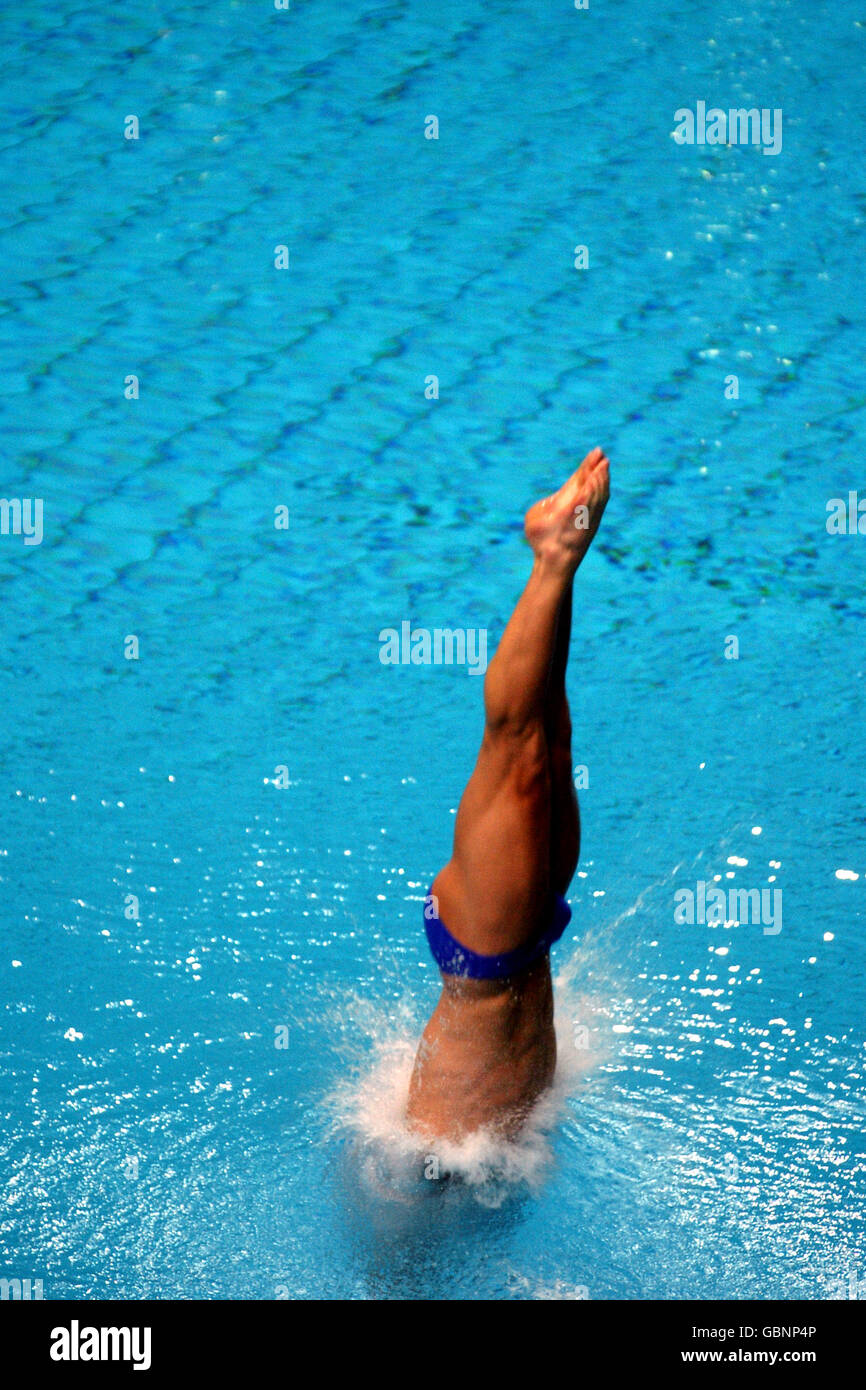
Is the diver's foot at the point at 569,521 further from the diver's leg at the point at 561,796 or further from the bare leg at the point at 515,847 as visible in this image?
the diver's leg at the point at 561,796

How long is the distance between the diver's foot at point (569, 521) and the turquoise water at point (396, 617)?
46.6 inches

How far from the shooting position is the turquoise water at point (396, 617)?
2.63 m

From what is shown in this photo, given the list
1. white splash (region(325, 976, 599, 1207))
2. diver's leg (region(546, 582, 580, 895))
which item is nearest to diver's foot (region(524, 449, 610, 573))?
diver's leg (region(546, 582, 580, 895))

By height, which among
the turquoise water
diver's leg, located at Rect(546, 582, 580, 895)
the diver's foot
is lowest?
the turquoise water

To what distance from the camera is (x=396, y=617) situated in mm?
4770

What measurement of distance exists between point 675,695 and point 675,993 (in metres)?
1.41

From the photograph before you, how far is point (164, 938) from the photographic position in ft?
10.8

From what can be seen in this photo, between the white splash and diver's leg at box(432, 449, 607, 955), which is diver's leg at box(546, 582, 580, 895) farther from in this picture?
the white splash

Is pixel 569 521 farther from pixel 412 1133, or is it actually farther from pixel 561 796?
pixel 412 1133

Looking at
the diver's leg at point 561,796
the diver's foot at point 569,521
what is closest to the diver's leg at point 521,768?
the diver's foot at point 569,521

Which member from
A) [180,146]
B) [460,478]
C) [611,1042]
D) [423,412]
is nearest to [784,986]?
[611,1042]

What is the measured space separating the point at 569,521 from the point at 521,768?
395 mm

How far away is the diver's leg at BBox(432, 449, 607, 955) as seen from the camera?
2045 millimetres

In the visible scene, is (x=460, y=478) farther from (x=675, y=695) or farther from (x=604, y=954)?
(x=604, y=954)
